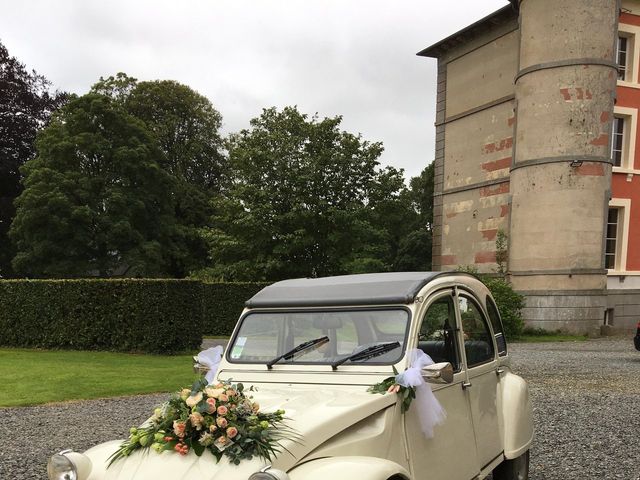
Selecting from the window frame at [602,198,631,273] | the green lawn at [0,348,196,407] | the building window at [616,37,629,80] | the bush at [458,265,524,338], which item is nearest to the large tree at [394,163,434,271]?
the building window at [616,37,629,80]

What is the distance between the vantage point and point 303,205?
2339 centimetres

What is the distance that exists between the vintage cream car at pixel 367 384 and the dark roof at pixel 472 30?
866 inches

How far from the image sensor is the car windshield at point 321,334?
139 inches

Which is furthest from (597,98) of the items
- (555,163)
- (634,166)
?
(634,166)

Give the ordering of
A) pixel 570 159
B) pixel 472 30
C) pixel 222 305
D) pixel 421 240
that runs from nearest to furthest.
A: pixel 570 159
pixel 222 305
pixel 472 30
pixel 421 240

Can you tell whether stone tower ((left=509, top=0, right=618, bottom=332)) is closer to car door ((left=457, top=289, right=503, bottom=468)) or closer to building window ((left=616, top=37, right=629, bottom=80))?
building window ((left=616, top=37, right=629, bottom=80))

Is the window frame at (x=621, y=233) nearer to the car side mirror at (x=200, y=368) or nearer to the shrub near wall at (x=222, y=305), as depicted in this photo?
the shrub near wall at (x=222, y=305)

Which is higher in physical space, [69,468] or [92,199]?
[92,199]

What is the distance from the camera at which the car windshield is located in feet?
11.6

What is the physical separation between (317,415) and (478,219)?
913 inches

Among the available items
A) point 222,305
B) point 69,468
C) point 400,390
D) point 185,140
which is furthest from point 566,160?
point 185,140

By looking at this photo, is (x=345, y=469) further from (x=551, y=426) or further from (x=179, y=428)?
(x=551, y=426)

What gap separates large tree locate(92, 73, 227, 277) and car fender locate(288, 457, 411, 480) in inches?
1322

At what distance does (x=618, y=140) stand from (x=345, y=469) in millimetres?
24398
